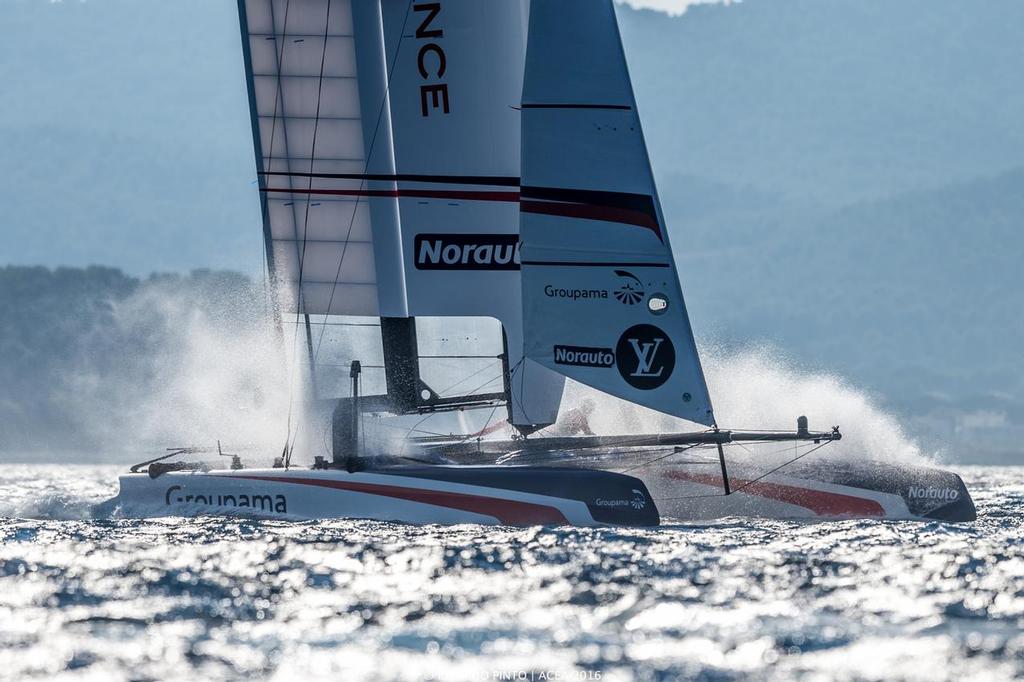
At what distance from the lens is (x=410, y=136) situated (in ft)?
54.7

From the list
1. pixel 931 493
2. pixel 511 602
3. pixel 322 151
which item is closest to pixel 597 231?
pixel 322 151

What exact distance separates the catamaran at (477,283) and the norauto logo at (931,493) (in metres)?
0.02

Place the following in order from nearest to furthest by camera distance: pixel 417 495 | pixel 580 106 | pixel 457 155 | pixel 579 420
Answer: pixel 417 495, pixel 580 106, pixel 457 155, pixel 579 420

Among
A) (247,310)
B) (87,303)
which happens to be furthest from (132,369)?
(247,310)

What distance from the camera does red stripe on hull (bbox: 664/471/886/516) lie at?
50.6 feet

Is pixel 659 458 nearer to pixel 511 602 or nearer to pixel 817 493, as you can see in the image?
pixel 817 493

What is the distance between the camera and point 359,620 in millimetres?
9312

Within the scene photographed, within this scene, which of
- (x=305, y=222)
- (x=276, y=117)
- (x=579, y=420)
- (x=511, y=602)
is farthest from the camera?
(x=579, y=420)

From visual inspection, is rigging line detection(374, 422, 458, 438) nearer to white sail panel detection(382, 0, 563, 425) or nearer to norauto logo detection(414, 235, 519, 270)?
white sail panel detection(382, 0, 563, 425)

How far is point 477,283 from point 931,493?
16.7ft

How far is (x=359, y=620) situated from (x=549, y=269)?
6.32 m

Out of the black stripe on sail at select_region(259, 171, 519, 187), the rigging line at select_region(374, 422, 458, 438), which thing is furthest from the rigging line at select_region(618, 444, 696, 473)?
the black stripe on sail at select_region(259, 171, 519, 187)

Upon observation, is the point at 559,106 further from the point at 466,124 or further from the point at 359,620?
the point at 359,620

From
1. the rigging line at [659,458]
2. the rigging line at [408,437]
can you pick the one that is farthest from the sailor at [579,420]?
the rigging line at [408,437]
